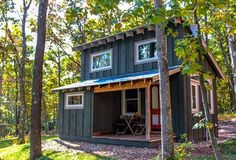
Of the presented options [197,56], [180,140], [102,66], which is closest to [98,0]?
[197,56]

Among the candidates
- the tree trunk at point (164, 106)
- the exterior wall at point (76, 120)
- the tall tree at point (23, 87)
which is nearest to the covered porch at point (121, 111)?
the exterior wall at point (76, 120)

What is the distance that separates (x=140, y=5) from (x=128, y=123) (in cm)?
868

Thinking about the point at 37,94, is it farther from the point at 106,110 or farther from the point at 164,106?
the point at 164,106

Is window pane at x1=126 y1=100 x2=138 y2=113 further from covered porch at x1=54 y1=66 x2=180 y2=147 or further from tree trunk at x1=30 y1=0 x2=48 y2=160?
tree trunk at x1=30 y1=0 x2=48 y2=160

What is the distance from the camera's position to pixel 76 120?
1203 centimetres

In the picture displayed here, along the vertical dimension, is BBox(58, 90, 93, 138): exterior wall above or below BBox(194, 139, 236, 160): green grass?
above

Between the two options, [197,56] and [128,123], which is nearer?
[197,56]

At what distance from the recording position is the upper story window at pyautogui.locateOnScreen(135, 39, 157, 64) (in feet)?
36.3

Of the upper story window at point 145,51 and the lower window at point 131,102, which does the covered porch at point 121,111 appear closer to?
the lower window at point 131,102

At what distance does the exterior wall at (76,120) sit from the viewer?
11.5 m

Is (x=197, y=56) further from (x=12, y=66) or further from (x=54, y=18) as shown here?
(x=12, y=66)

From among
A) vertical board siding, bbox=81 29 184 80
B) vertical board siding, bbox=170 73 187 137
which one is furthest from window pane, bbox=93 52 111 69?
vertical board siding, bbox=170 73 187 137

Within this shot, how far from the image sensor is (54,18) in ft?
68.9

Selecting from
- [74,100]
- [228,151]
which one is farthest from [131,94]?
[228,151]
